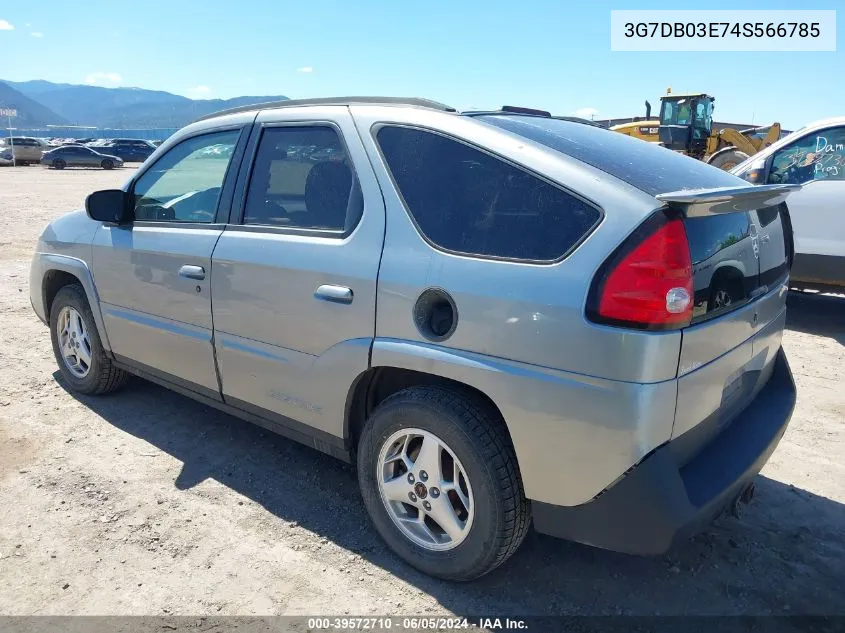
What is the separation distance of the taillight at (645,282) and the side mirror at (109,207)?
2954mm

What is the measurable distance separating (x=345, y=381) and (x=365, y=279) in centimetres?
45

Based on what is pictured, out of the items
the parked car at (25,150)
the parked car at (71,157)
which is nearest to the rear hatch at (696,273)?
the parked car at (71,157)

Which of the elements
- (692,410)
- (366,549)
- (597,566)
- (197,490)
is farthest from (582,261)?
(197,490)

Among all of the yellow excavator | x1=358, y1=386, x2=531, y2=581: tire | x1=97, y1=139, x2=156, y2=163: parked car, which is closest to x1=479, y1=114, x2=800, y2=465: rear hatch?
x1=358, y1=386, x2=531, y2=581: tire

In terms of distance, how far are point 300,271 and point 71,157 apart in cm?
3955

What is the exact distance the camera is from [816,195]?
20.1 ft

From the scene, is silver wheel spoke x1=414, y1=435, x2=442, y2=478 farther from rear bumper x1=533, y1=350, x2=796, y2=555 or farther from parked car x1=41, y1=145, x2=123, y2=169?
parked car x1=41, y1=145, x2=123, y2=169

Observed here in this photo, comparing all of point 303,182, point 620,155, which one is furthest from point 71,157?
point 620,155

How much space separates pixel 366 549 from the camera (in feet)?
9.27

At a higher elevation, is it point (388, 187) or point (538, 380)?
point (388, 187)

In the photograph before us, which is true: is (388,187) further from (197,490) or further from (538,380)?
(197,490)

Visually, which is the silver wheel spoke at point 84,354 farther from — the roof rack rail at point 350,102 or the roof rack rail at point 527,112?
the roof rack rail at point 527,112

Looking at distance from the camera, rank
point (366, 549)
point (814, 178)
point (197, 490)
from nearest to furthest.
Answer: point (366, 549) → point (197, 490) → point (814, 178)

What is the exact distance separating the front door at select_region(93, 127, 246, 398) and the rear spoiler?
2186 mm
